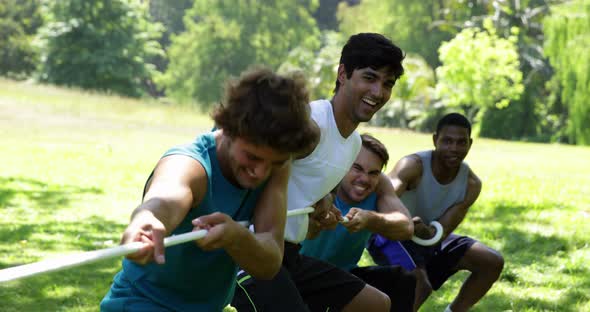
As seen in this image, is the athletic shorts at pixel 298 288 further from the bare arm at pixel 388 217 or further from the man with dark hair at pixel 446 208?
the man with dark hair at pixel 446 208

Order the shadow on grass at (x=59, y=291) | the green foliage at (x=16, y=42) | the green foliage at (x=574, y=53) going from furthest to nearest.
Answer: the green foliage at (x=16, y=42)
the green foliage at (x=574, y=53)
the shadow on grass at (x=59, y=291)

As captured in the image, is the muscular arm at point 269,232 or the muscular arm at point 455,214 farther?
the muscular arm at point 455,214

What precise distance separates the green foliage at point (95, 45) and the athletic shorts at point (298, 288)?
4629cm

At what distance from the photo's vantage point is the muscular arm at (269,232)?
9.18 ft

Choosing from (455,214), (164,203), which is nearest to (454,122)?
(455,214)

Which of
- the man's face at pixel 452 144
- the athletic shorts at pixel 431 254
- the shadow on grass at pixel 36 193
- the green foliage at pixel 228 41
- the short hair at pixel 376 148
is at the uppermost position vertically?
the short hair at pixel 376 148

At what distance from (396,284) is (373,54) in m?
1.33

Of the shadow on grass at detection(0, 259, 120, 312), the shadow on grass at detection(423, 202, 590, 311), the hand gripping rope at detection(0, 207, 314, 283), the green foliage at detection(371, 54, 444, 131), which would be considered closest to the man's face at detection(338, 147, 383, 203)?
the shadow on grass at detection(423, 202, 590, 311)

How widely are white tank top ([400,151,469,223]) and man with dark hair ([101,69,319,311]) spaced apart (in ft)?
9.10

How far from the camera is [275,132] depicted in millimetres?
2604

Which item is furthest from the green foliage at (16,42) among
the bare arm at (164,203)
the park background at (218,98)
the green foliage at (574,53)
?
the bare arm at (164,203)

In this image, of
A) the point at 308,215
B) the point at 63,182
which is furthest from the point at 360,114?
the point at 63,182

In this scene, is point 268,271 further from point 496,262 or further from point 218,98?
point 218,98

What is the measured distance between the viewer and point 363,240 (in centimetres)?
482
